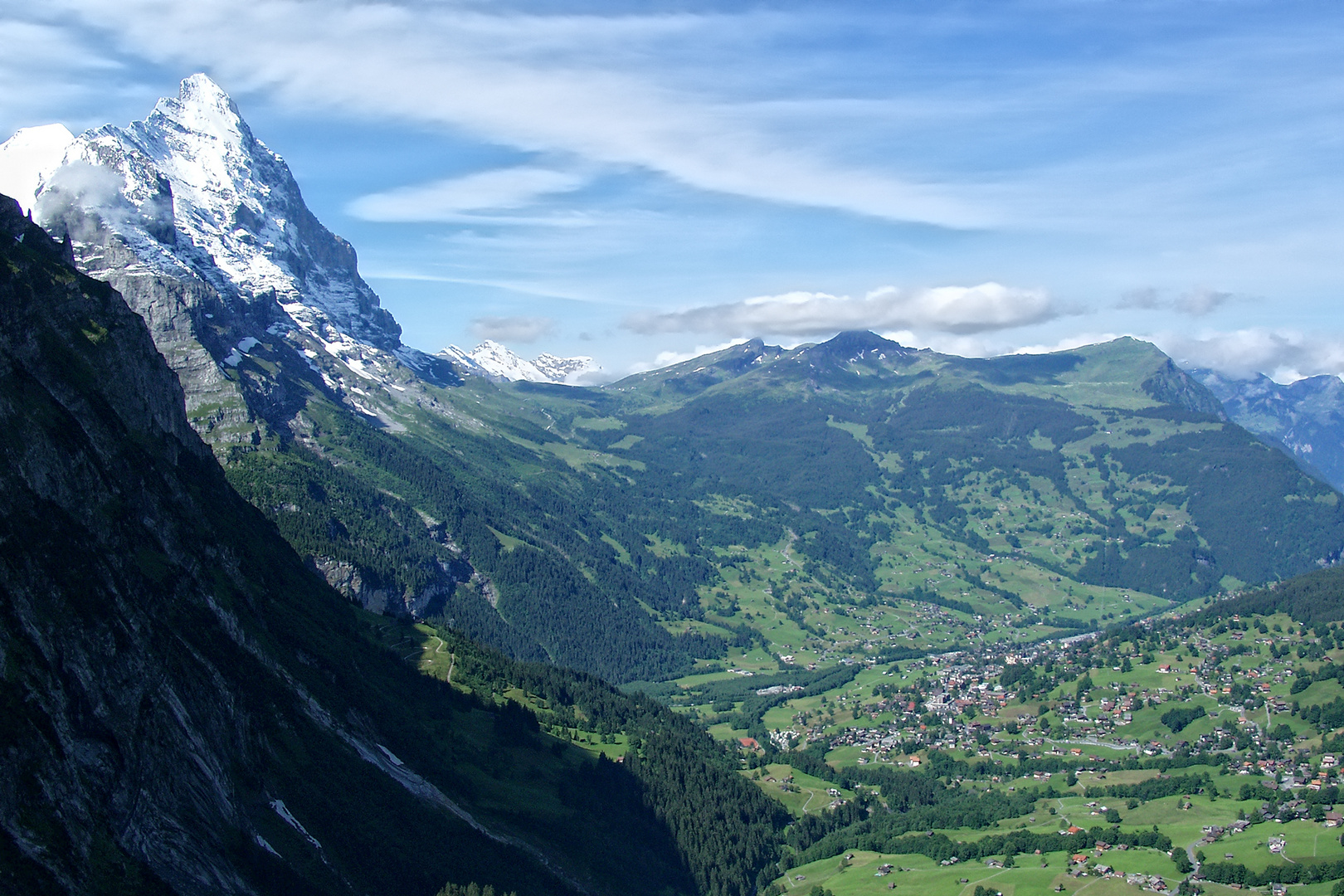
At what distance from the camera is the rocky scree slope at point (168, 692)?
6412cm

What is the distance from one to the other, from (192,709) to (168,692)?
4702mm

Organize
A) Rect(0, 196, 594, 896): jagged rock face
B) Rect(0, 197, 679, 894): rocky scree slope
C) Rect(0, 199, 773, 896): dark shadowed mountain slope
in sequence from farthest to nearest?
1. Rect(0, 199, 773, 896): dark shadowed mountain slope
2. Rect(0, 197, 679, 894): rocky scree slope
3. Rect(0, 196, 594, 896): jagged rock face

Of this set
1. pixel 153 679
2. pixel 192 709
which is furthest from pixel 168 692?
pixel 192 709

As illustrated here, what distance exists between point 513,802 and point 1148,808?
4680 inches

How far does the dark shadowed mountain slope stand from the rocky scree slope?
0.27 meters

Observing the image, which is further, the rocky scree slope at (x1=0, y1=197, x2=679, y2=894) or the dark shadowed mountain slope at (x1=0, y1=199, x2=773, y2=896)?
the dark shadowed mountain slope at (x1=0, y1=199, x2=773, y2=896)

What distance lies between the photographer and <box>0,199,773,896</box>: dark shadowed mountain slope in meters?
64.9

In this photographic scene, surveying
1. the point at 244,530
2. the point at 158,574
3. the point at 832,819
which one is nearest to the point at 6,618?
the point at 158,574

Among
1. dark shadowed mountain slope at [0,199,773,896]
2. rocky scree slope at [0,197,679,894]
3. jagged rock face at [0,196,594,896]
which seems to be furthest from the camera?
dark shadowed mountain slope at [0,199,773,896]

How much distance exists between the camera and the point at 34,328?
101125 mm

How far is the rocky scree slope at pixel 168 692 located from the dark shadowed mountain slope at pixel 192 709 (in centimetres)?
27

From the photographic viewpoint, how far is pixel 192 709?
282 feet

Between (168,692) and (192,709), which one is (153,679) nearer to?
(168,692)

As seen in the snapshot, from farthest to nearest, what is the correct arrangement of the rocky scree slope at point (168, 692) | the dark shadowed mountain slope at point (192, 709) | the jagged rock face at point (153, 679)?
the dark shadowed mountain slope at point (192, 709)
the rocky scree slope at point (168, 692)
the jagged rock face at point (153, 679)
